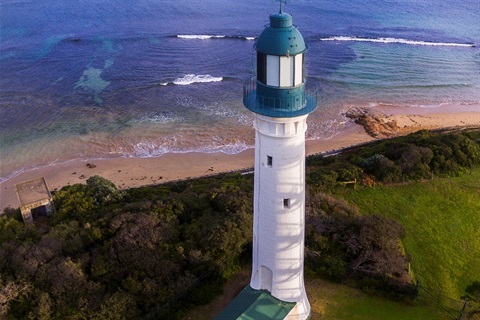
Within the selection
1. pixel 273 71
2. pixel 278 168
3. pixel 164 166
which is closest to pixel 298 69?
pixel 273 71

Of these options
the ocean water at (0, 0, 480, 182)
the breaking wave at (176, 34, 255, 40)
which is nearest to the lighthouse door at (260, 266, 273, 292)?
the ocean water at (0, 0, 480, 182)

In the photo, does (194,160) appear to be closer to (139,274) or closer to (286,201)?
(139,274)

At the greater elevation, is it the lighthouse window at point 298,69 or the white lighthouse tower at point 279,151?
the lighthouse window at point 298,69

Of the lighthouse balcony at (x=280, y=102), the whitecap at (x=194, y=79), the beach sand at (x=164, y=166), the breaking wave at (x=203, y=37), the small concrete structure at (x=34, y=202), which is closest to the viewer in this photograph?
the lighthouse balcony at (x=280, y=102)

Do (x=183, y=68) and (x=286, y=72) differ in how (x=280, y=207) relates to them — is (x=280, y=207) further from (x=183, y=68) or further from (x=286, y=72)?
(x=183, y=68)

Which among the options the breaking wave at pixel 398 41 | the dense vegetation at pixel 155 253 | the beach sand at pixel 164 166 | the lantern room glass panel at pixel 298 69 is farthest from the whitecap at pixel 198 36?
the lantern room glass panel at pixel 298 69

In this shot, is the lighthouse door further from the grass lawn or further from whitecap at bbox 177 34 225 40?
whitecap at bbox 177 34 225 40

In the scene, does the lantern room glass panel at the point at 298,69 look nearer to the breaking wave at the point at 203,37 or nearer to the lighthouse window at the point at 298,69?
the lighthouse window at the point at 298,69

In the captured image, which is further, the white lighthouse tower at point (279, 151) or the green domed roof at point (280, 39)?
the white lighthouse tower at point (279, 151)

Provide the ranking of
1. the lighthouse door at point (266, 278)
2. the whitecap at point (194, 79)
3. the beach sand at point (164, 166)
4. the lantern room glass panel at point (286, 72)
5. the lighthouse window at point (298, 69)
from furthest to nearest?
1. the whitecap at point (194, 79)
2. the beach sand at point (164, 166)
3. the lighthouse door at point (266, 278)
4. the lighthouse window at point (298, 69)
5. the lantern room glass panel at point (286, 72)
